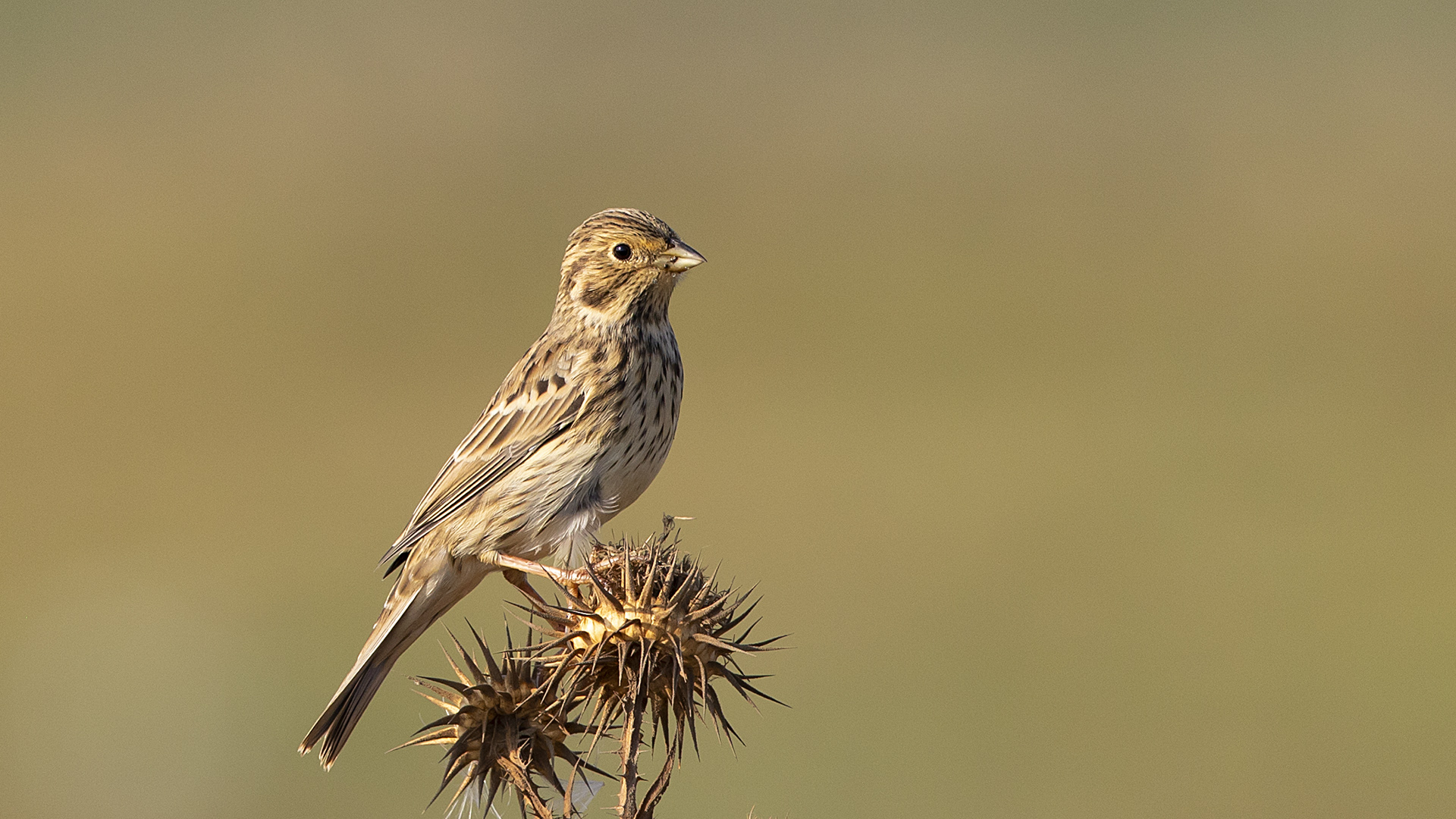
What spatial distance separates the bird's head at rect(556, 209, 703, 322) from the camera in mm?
7266

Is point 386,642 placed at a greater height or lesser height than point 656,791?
lesser

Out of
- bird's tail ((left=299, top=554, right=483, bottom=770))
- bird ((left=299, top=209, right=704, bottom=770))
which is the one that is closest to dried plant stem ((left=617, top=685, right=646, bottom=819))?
bird ((left=299, top=209, right=704, bottom=770))

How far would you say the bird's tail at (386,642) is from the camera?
21.2 ft

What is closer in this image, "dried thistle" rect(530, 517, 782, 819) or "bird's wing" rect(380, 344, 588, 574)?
"dried thistle" rect(530, 517, 782, 819)

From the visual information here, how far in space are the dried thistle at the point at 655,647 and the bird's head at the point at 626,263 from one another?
237 cm

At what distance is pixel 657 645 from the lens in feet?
16.1

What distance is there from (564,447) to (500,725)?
6.72ft

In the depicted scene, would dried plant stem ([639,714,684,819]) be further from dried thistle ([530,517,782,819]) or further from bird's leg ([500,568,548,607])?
bird's leg ([500,568,548,607])

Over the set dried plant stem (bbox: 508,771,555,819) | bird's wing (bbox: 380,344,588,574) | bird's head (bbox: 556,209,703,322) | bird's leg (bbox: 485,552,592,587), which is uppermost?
bird's head (bbox: 556,209,703,322)

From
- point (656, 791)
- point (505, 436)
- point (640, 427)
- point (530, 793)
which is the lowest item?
point (530, 793)

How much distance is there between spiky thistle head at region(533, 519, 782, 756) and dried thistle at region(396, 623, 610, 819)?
10 cm

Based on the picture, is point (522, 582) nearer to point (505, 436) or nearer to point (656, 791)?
point (505, 436)

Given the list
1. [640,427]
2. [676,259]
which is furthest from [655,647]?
[676,259]

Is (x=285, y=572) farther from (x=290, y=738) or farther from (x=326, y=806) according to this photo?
(x=326, y=806)
